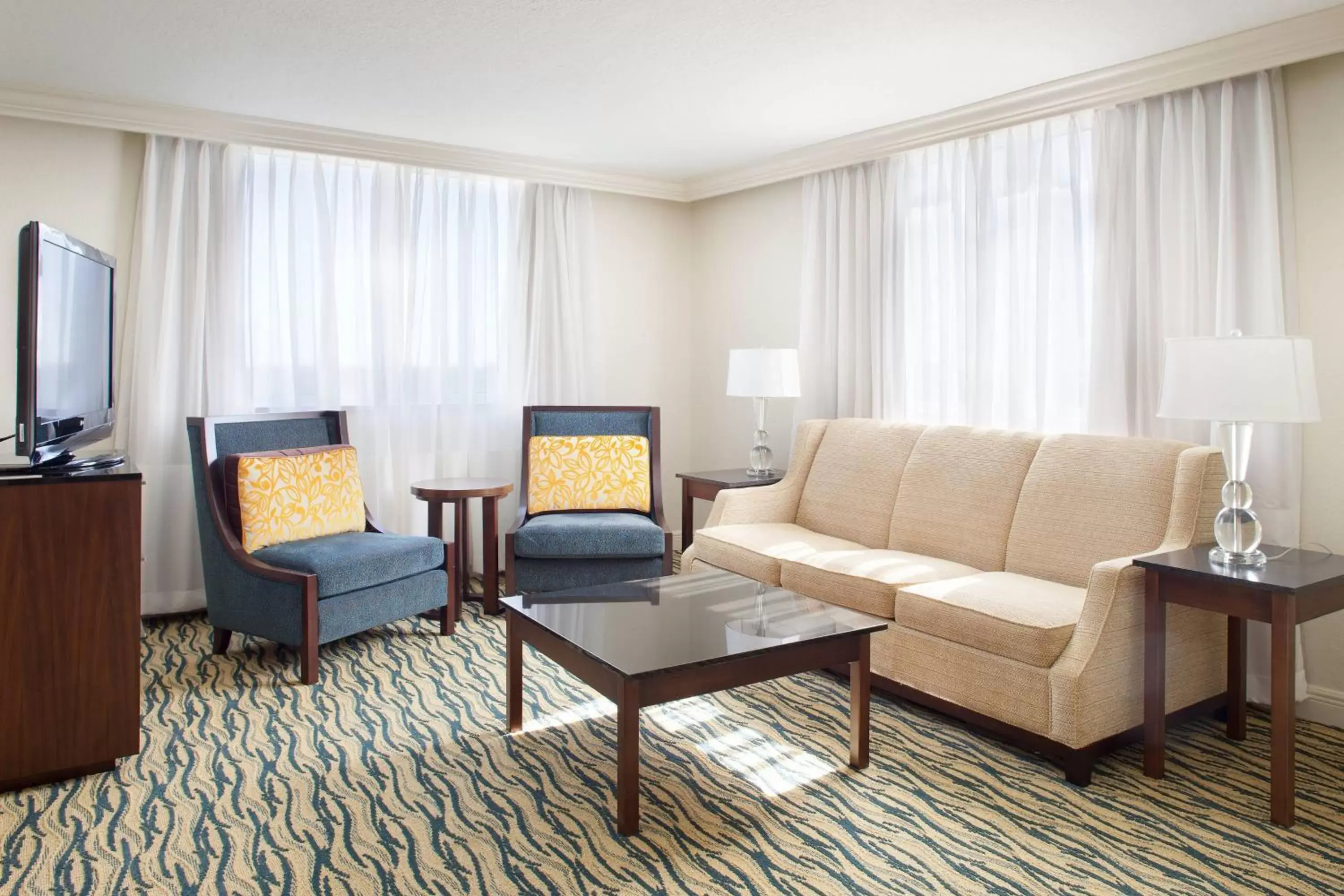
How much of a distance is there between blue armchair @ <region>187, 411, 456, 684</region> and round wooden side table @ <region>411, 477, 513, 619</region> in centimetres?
29

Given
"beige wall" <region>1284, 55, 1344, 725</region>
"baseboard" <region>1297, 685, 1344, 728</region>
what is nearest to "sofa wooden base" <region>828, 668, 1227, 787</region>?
"baseboard" <region>1297, 685, 1344, 728</region>

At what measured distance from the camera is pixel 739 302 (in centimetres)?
561

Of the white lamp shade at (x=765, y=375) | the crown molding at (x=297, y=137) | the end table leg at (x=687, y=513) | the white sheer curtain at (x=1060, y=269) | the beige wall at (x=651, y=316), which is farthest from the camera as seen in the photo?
the beige wall at (x=651, y=316)

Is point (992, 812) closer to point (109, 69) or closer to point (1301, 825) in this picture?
point (1301, 825)

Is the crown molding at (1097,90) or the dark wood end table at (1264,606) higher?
→ the crown molding at (1097,90)

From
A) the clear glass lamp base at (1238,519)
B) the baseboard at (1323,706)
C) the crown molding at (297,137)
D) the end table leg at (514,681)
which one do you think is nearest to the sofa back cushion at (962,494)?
the clear glass lamp base at (1238,519)

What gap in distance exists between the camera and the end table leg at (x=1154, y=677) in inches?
106

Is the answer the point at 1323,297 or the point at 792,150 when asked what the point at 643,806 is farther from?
the point at 792,150

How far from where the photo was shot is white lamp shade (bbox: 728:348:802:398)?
4668 millimetres

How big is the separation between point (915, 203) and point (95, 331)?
353 cm

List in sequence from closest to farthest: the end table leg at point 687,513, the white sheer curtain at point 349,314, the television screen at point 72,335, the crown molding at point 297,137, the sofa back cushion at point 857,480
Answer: the television screen at point 72,335
the crown molding at point 297,137
the sofa back cushion at point 857,480
the white sheer curtain at point 349,314
the end table leg at point 687,513

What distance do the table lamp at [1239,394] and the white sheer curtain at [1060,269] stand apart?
61 centimetres

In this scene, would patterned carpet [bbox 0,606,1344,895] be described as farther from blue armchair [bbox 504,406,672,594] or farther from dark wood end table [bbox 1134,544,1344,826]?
blue armchair [bbox 504,406,672,594]

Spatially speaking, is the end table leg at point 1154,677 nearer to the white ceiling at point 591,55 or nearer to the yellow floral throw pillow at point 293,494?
the white ceiling at point 591,55
